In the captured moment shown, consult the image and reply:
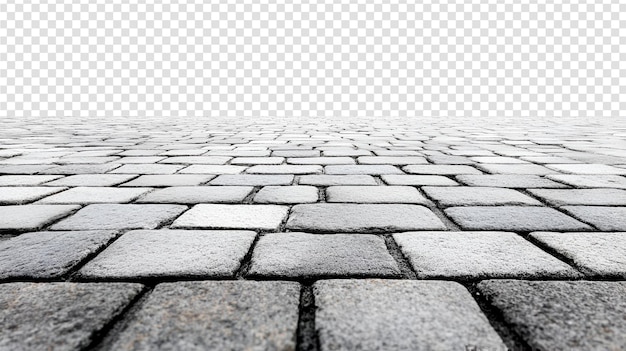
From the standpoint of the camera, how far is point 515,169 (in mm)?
2393

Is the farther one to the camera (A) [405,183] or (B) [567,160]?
(B) [567,160]

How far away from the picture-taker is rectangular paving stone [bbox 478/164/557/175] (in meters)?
2.30

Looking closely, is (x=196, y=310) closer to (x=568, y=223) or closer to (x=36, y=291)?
(x=36, y=291)

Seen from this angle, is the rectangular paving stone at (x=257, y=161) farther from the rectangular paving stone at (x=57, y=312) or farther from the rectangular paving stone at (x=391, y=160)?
the rectangular paving stone at (x=57, y=312)

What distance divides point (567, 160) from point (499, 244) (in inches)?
78.5

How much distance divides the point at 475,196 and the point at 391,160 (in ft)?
3.66

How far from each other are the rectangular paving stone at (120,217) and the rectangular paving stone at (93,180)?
486mm

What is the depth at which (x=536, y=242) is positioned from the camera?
118 centimetres

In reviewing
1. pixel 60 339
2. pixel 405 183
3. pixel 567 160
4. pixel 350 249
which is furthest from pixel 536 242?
pixel 567 160

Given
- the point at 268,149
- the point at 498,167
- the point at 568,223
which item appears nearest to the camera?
the point at 568,223

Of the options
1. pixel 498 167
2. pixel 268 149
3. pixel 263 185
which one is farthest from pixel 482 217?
pixel 268 149

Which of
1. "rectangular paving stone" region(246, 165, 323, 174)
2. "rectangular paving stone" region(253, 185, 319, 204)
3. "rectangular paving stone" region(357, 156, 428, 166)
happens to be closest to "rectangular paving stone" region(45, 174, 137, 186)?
"rectangular paving stone" region(246, 165, 323, 174)

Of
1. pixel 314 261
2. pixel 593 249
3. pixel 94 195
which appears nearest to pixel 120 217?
Result: pixel 94 195

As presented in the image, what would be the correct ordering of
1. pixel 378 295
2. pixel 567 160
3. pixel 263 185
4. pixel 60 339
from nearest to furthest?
pixel 60 339
pixel 378 295
pixel 263 185
pixel 567 160
